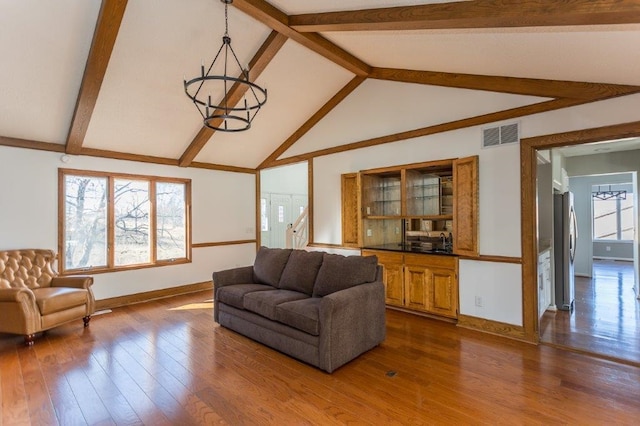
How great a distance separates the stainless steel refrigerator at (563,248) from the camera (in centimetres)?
464

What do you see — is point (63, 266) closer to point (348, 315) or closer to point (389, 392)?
point (348, 315)

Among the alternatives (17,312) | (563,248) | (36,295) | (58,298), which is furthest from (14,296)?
(563,248)

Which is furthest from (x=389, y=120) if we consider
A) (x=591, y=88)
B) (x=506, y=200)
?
(x=591, y=88)

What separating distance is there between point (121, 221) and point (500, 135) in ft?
19.2

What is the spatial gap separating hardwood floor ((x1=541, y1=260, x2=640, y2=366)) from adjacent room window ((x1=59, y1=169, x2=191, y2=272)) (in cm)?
596

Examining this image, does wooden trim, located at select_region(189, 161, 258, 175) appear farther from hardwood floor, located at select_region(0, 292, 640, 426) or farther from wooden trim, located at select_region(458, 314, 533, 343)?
wooden trim, located at select_region(458, 314, 533, 343)

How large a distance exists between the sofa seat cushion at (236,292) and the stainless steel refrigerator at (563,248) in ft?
13.9

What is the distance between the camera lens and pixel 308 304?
3.12 m

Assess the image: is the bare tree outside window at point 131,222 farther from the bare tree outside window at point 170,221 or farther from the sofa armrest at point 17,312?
the sofa armrest at point 17,312

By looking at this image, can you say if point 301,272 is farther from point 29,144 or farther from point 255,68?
point 29,144

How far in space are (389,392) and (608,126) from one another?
3.26 metres

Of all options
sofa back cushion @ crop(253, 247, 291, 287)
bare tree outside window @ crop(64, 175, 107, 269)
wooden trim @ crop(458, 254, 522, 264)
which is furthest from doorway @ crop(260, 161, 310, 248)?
wooden trim @ crop(458, 254, 522, 264)

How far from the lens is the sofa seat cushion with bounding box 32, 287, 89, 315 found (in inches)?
144

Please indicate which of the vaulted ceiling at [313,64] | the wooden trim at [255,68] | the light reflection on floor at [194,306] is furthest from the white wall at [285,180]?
the light reflection on floor at [194,306]
